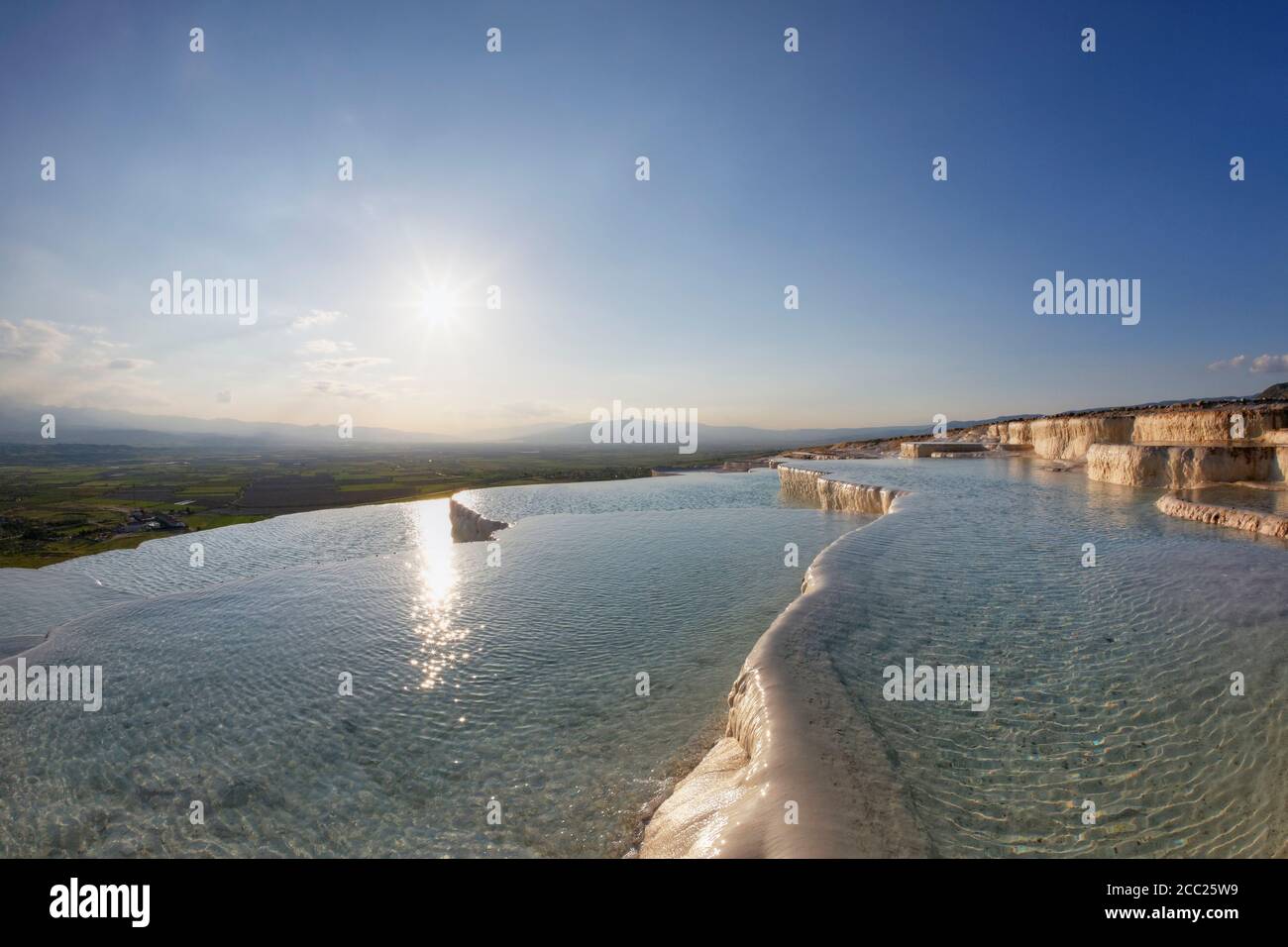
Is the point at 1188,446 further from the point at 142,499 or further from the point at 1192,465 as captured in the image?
the point at 142,499

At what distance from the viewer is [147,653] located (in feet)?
39.7

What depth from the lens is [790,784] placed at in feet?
17.0

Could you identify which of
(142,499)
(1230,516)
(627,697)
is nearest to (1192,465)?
(1230,516)

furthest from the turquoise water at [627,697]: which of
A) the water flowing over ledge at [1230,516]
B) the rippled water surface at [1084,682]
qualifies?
the water flowing over ledge at [1230,516]

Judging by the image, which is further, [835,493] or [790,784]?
[835,493]

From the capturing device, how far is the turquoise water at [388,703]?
6.44 meters

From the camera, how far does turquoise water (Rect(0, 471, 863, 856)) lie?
21.1 ft

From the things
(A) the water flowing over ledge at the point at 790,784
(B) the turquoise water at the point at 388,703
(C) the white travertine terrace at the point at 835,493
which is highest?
(C) the white travertine terrace at the point at 835,493

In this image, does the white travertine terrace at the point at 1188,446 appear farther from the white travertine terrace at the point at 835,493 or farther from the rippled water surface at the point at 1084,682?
the white travertine terrace at the point at 835,493

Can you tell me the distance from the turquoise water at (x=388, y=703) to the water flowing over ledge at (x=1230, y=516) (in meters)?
11.4

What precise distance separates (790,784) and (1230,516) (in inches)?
736

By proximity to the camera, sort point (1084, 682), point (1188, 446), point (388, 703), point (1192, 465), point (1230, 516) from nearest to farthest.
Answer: point (1084, 682) → point (388, 703) → point (1230, 516) → point (1192, 465) → point (1188, 446)

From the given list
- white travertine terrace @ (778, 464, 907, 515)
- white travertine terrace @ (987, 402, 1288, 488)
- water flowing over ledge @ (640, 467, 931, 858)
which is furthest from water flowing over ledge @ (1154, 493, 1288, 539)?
water flowing over ledge @ (640, 467, 931, 858)
